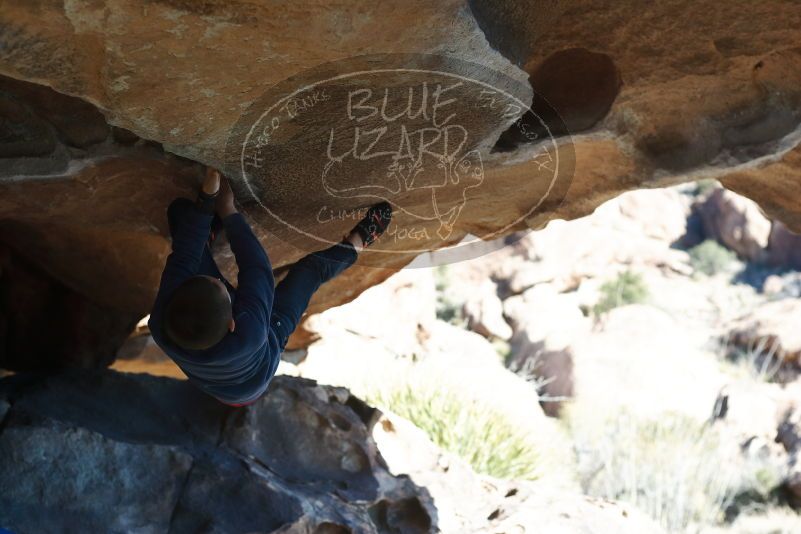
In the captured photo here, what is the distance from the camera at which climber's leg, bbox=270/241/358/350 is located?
3721 mm

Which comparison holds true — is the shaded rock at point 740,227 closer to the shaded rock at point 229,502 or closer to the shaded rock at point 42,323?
the shaded rock at point 42,323

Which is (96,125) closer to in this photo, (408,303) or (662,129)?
(662,129)

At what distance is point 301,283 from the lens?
151 inches

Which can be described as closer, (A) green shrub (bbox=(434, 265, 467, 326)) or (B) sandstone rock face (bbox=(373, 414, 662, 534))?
(B) sandstone rock face (bbox=(373, 414, 662, 534))

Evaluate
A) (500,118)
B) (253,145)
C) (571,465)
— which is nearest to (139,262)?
(253,145)

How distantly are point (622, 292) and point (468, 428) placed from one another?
391 inches

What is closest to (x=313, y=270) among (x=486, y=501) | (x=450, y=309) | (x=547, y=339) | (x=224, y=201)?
(x=224, y=201)

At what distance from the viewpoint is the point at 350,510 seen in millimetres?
4008

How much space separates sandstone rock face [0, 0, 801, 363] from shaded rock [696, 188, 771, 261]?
15.7 m

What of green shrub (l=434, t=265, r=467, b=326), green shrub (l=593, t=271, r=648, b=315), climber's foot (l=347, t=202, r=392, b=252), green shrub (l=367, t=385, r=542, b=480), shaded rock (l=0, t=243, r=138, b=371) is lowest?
green shrub (l=434, t=265, r=467, b=326)

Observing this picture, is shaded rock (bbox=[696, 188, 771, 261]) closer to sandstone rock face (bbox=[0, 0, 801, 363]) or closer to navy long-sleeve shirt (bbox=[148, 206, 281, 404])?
sandstone rock face (bbox=[0, 0, 801, 363])

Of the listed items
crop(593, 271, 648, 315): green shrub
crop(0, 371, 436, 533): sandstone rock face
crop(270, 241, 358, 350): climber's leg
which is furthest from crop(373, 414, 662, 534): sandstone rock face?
crop(593, 271, 648, 315): green shrub

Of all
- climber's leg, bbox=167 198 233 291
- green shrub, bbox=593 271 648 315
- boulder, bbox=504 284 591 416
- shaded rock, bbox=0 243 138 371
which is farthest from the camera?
green shrub, bbox=593 271 648 315

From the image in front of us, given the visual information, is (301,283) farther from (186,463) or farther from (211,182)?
(186,463)
